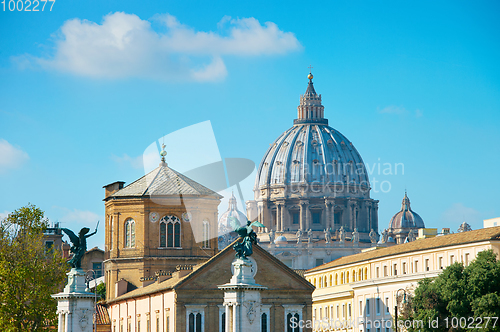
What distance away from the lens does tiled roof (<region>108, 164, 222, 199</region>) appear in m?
81.8

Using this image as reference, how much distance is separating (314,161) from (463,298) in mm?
133171

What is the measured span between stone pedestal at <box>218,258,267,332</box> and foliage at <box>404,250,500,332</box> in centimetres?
1592

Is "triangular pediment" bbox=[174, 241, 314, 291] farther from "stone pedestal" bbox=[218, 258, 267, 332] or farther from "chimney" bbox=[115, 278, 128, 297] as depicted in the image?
"stone pedestal" bbox=[218, 258, 267, 332]

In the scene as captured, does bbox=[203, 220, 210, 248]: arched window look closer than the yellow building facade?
No

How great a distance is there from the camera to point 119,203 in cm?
8231

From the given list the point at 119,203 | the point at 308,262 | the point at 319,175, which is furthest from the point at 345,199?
the point at 119,203

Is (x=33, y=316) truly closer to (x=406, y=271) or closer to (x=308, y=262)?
(x=406, y=271)

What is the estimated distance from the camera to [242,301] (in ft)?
147

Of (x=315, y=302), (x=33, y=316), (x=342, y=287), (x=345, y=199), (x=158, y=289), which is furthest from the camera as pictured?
(x=345, y=199)

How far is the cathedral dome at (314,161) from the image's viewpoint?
189000mm

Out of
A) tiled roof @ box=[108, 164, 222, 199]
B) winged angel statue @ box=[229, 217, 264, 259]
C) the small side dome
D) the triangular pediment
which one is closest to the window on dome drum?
the small side dome

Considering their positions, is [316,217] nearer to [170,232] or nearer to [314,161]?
[314,161]

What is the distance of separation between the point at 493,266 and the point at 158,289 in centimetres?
2578

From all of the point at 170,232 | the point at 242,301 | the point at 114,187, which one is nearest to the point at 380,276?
the point at 170,232
